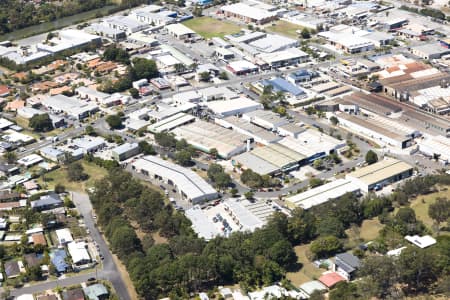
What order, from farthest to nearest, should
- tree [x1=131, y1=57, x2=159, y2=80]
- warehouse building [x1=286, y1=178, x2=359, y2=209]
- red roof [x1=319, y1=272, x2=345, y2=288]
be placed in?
tree [x1=131, y1=57, x2=159, y2=80] → warehouse building [x1=286, y1=178, x2=359, y2=209] → red roof [x1=319, y1=272, x2=345, y2=288]

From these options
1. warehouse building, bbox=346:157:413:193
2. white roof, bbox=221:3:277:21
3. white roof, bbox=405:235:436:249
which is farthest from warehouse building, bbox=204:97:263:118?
white roof, bbox=221:3:277:21

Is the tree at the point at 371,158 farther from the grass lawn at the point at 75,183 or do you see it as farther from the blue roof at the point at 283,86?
the grass lawn at the point at 75,183

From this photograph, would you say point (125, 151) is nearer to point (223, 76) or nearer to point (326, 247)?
point (223, 76)

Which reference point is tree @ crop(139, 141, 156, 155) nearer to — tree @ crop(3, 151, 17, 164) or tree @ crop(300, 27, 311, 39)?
tree @ crop(3, 151, 17, 164)

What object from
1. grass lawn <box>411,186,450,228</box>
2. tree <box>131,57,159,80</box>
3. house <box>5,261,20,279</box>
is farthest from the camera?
tree <box>131,57,159,80</box>

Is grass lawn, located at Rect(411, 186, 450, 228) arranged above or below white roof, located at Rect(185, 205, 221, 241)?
below

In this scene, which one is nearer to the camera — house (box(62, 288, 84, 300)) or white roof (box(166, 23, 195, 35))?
house (box(62, 288, 84, 300))
